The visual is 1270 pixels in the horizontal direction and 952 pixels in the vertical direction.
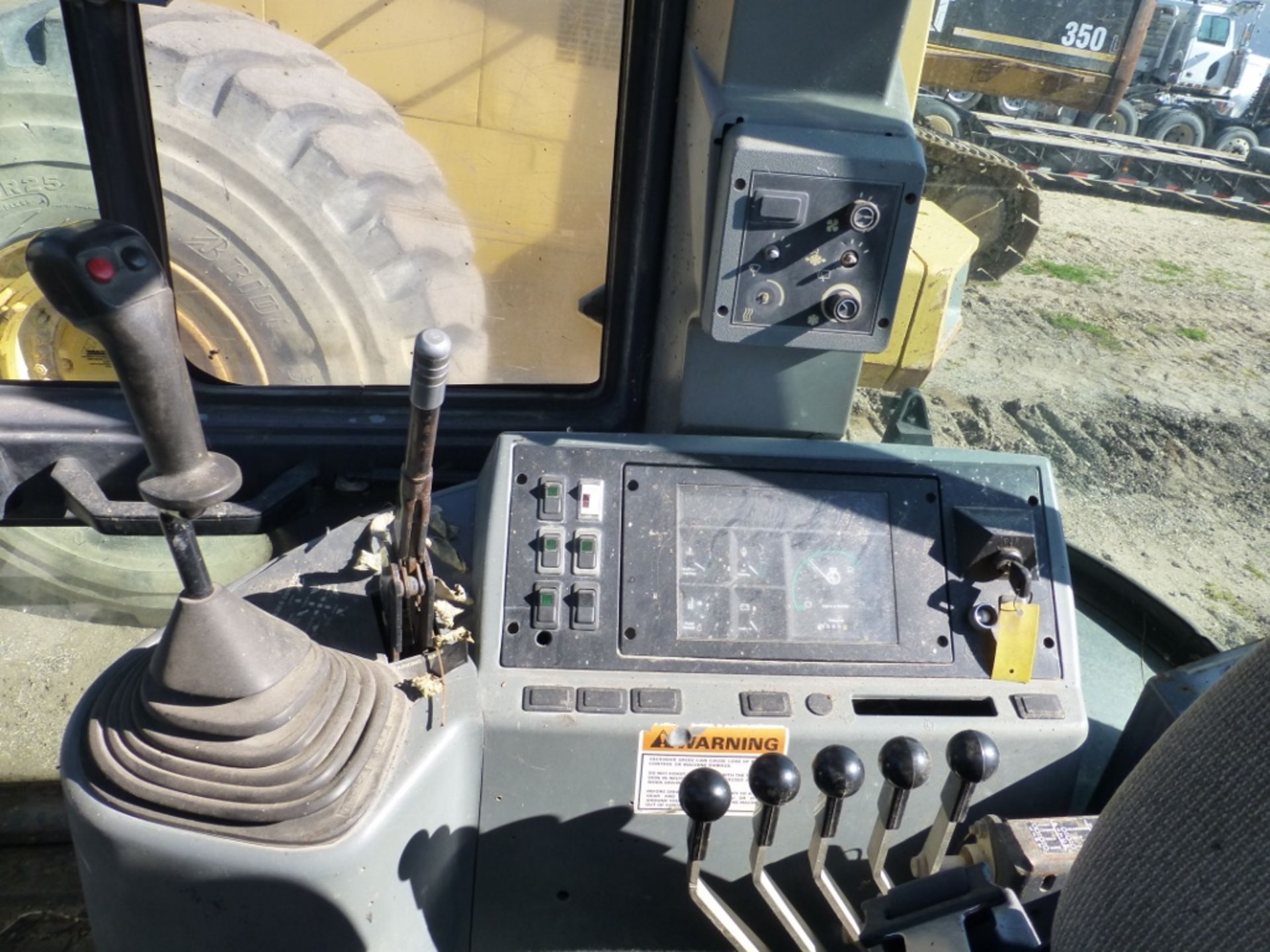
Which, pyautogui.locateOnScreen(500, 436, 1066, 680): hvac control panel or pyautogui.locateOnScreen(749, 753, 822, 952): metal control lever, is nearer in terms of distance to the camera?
pyautogui.locateOnScreen(749, 753, 822, 952): metal control lever

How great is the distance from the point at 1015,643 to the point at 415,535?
84 cm

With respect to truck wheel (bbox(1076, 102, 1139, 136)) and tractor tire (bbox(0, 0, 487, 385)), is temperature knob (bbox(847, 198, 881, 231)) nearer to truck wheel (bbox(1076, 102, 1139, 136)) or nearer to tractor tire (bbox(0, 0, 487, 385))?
tractor tire (bbox(0, 0, 487, 385))

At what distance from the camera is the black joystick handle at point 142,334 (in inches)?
33.8

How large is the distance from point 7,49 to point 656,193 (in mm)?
1149

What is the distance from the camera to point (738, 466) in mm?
1496

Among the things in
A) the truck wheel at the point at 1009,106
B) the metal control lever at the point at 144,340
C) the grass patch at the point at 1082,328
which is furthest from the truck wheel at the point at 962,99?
the metal control lever at the point at 144,340

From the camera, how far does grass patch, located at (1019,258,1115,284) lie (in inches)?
275

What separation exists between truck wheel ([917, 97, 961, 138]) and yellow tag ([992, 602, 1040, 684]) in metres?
7.78

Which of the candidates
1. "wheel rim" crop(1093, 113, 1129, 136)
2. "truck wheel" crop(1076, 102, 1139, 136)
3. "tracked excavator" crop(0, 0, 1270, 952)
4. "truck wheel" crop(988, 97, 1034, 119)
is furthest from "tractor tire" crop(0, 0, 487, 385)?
"wheel rim" crop(1093, 113, 1129, 136)

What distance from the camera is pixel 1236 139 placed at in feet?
37.6

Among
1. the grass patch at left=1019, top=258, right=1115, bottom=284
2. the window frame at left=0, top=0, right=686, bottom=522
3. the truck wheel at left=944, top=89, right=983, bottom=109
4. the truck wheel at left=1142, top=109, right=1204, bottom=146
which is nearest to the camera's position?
the window frame at left=0, top=0, right=686, bottom=522

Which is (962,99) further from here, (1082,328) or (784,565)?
(784,565)

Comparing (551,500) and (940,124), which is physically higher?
(551,500)

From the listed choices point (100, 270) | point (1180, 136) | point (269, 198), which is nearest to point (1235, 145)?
point (1180, 136)
